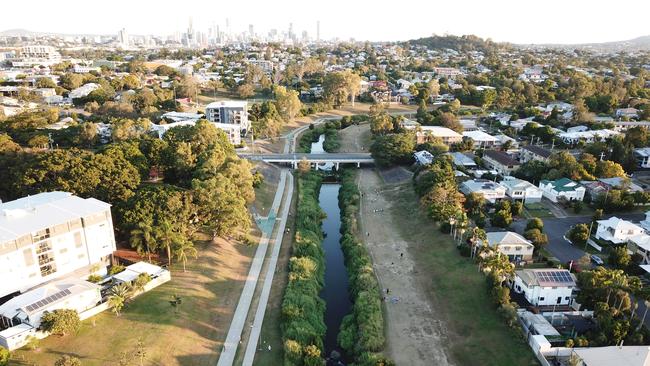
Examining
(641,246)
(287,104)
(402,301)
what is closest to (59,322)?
(402,301)

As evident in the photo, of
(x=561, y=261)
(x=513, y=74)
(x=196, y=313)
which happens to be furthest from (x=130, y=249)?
(x=513, y=74)

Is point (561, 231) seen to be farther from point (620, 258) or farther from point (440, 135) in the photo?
point (440, 135)

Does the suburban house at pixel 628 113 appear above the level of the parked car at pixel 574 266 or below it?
above

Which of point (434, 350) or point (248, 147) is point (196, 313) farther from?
point (248, 147)

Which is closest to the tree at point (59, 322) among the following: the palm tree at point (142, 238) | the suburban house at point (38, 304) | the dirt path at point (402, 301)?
the suburban house at point (38, 304)

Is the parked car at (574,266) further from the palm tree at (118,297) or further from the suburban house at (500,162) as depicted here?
the palm tree at (118,297)

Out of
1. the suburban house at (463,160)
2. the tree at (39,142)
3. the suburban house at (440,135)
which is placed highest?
the tree at (39,142)
